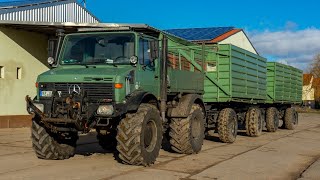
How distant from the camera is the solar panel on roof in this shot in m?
40.7

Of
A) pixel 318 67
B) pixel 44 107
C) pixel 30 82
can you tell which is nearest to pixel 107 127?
pixel 44 107

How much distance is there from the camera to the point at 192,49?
1243 cm

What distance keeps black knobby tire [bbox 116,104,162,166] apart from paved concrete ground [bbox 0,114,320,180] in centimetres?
21

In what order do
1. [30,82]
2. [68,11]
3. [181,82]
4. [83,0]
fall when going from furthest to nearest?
[83,0] < [68,11] < [30,82] < [181,82]

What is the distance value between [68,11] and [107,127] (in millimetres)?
17001

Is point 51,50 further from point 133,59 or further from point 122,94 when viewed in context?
point 122,94

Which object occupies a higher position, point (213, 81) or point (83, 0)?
point (83, 0)

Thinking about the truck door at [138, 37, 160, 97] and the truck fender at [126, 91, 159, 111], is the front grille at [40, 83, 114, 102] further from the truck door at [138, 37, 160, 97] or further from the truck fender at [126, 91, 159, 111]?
the truck door at [138, 37, 160, 97]

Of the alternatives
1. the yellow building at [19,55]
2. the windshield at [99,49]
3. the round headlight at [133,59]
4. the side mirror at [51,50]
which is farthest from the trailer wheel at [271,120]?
the side mirror at [51,50]

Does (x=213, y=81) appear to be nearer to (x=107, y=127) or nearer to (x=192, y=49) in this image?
(x=192, y=49)

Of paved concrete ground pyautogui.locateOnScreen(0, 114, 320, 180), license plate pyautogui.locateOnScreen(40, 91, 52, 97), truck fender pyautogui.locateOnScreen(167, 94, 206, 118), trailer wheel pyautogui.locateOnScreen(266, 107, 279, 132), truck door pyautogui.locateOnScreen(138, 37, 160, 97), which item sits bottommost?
paved concrete ground pyautogui.locateOnScreen(0, 114, 320, 180)

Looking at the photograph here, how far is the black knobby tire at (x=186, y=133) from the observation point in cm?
1050

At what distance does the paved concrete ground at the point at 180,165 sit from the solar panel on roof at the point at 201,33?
27893 millimetres

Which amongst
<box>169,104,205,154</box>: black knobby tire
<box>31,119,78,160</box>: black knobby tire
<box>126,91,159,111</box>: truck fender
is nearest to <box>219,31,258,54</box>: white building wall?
<box>169,104,205,154</box>: black knobby tire
